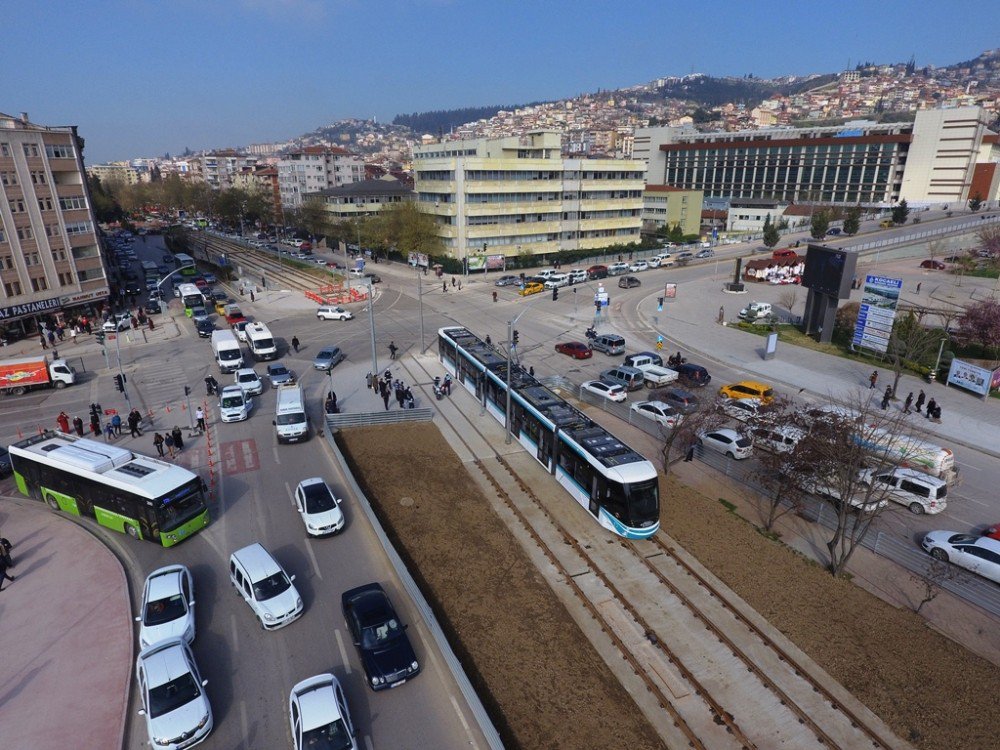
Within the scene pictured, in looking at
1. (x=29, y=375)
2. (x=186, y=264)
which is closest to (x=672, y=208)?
(x=186, y=264)

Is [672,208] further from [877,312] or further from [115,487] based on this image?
[115,487]

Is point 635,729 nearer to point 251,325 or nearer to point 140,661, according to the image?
point 140,661

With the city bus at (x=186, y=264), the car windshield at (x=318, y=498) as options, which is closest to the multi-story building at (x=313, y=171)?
the city bus at (x=186, y=264)

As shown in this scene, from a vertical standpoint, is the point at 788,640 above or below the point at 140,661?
below

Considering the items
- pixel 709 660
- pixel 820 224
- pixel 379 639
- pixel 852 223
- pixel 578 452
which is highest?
pixel 820 224

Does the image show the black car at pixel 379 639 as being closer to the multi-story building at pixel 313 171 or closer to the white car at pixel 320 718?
the white car at pixel 320 718

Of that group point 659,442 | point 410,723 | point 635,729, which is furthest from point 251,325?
point 635,729

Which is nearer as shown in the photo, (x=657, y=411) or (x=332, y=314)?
(x=657, y=411)
